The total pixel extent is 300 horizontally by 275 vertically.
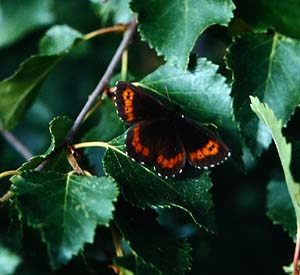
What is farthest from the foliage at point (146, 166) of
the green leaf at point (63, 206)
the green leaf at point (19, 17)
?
the green leaf at point (19, 17)

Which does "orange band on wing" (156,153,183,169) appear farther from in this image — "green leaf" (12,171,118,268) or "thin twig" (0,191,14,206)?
"thin twig" (0,191,14,206)

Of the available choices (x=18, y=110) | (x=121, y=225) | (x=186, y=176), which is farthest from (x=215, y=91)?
(x=18, y=110)

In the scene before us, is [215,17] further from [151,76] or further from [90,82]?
[90,82]

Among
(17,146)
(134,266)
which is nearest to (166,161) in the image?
(134,266)

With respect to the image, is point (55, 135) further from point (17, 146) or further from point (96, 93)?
point (17, 146)

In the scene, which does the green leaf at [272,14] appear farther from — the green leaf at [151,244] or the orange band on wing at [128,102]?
the green leaf at [151,244]

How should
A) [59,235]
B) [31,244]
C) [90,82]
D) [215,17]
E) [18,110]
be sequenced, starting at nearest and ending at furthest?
[59,235] < [31,244] < [215,17] < [18,110] < [90,82]
